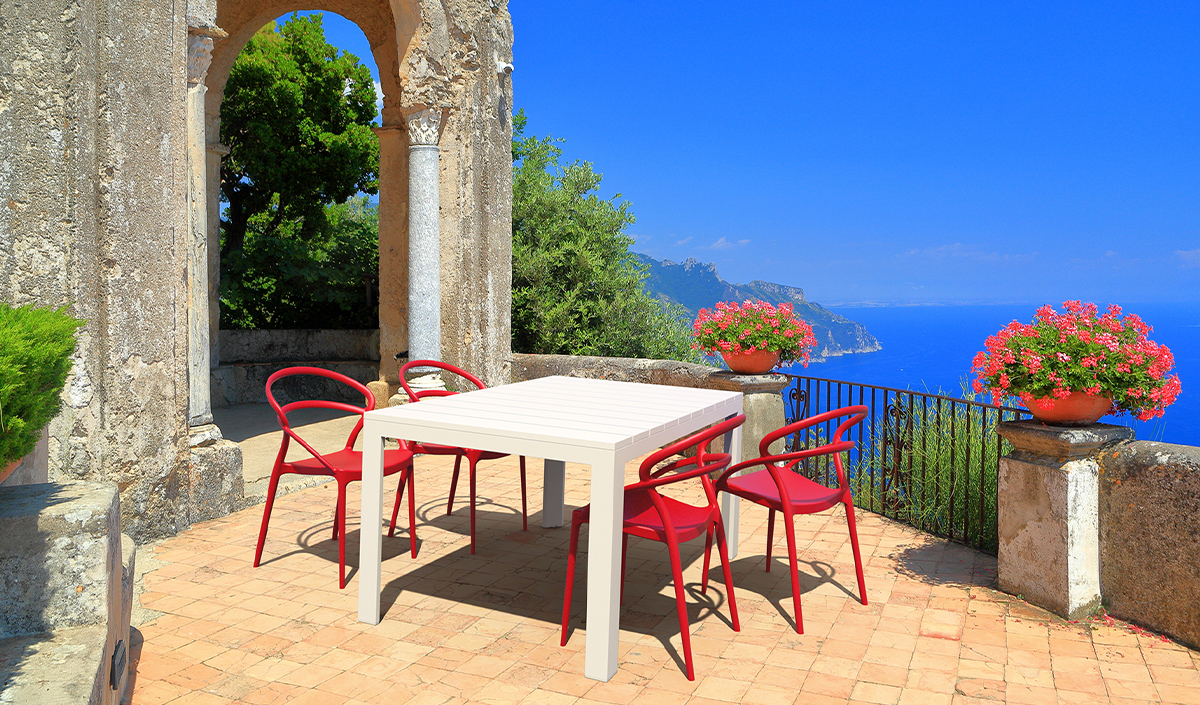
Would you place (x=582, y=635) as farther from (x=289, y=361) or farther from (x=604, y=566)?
(x=289, y=361)

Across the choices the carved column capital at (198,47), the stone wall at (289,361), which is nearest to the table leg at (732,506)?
the carved column capital at (198,47)

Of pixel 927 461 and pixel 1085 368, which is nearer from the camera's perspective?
pixel 1085 368

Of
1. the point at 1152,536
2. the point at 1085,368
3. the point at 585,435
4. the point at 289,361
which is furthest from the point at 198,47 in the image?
the point at 289,361

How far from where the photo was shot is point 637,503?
10.6 feet

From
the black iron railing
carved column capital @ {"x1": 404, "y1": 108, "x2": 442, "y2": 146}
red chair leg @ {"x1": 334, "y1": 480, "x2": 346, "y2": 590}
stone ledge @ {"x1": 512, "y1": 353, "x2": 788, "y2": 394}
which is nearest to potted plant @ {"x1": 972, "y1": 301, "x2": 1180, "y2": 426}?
the black iron railing

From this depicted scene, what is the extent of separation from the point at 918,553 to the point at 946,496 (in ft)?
1.90

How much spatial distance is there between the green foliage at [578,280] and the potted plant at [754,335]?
5059 millimetres

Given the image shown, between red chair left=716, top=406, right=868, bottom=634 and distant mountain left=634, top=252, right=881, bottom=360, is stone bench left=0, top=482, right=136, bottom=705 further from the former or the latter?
distant mountain left=634, top=252, right=881, bottom=360

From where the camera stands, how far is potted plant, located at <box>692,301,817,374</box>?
17.7 ft

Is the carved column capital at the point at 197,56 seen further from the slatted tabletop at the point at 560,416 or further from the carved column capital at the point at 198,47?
the slatted tabletop at the point at 560,416

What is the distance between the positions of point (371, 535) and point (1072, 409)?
2.89 m

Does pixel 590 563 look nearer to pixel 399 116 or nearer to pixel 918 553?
pixel 918 553

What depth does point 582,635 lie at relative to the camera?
10.2ft

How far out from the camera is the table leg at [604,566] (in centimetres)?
269
